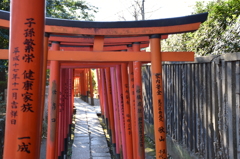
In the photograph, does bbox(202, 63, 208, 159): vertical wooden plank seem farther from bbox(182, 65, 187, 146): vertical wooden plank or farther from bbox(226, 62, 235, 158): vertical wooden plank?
bbox(182, 65, 187, 146): vertical wooden plank

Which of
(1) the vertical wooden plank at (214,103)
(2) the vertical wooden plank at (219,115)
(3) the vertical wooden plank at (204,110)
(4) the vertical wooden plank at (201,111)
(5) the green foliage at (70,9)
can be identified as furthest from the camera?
(5) the green foliage at (70,9)

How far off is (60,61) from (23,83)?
2.43 m

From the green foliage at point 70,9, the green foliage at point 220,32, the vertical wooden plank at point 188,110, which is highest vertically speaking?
the green foliage at point 70,9

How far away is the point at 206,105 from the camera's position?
4.21 m

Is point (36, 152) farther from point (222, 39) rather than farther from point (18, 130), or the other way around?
point (222, 39)

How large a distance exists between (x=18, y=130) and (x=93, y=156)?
541 centimetres

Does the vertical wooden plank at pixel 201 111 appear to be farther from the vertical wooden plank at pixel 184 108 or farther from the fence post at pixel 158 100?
the fence post at pixel 158 100

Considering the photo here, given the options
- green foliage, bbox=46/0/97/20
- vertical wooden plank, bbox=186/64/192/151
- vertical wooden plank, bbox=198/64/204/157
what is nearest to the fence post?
vertical wooden plank, bbox=198/64/204/157

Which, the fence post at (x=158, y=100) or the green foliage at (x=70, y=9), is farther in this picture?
the green foliage at (x=70, y=9)

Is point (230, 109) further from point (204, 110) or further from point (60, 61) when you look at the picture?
point (60, 61)

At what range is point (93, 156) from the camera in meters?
6.64

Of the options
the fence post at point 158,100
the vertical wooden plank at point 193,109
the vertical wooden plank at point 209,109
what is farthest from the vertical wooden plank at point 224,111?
the vertical wooden plank at point 193,109

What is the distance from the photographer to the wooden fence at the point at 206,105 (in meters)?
3.35

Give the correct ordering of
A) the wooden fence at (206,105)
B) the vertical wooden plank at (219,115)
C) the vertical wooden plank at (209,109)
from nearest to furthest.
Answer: the wooden fence at (206,105) < the vertical wooden plank at (219,115) < the vertical wooden plank at (209,109)
